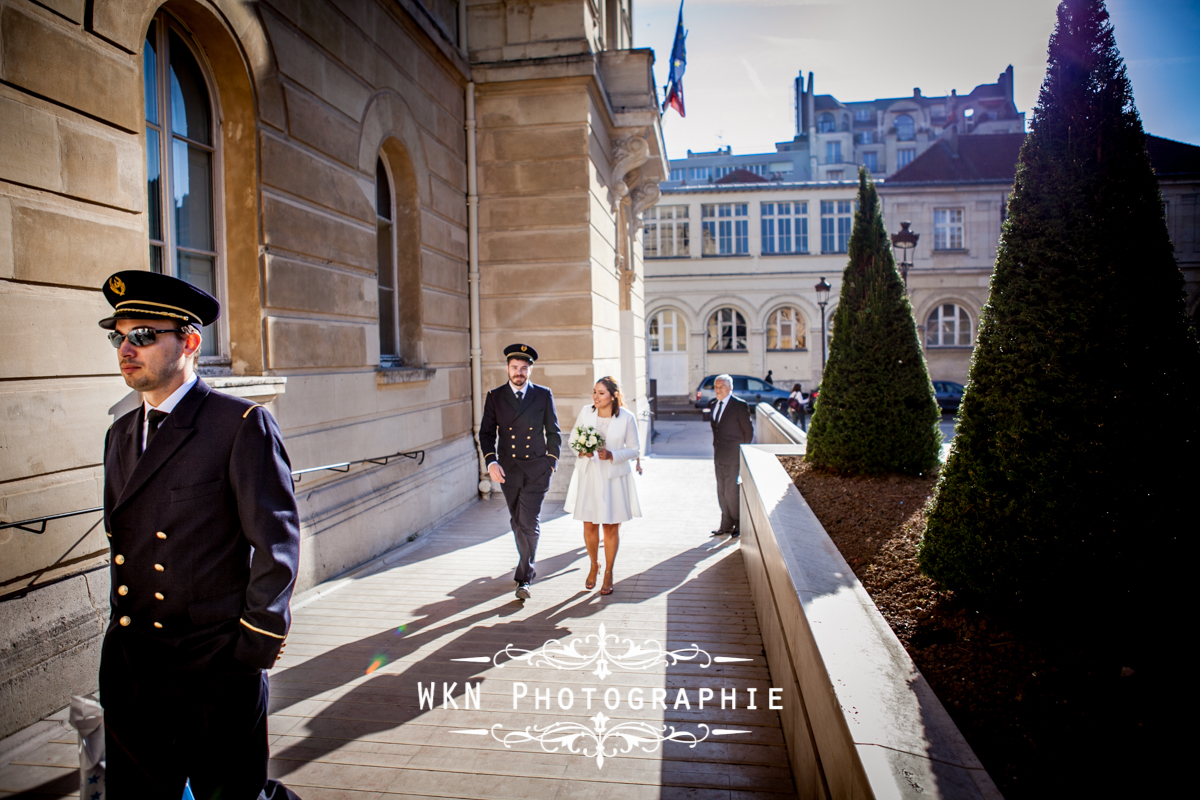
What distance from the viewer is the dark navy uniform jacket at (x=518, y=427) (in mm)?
6363

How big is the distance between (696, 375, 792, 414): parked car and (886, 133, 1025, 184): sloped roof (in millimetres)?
14827

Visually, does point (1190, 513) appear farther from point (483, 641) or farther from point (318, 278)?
point (318, 278)

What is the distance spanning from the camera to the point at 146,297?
2.50 meters

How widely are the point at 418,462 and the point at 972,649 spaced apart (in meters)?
6.66

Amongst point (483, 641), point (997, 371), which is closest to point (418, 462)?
point (483, 641)

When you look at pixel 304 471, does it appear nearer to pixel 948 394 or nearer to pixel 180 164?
pixel 180 164

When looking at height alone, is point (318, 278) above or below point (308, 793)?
above

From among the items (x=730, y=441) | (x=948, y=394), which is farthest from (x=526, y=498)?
(x=948, y=394)

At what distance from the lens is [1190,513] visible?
113 inches

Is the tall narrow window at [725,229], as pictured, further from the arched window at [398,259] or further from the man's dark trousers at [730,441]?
the arched window at [398,259]

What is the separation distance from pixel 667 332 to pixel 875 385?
99.1 feet

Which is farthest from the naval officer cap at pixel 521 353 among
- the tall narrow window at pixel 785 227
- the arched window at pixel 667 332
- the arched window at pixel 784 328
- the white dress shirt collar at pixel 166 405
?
the tall narrow window at pixel 785 227

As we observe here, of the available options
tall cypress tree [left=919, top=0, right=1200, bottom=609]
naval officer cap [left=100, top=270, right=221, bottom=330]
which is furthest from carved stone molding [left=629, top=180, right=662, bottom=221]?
naval officer cap [left=100, top=270, right=221, bottom=330]

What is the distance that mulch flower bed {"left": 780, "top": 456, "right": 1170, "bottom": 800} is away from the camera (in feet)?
7.47
